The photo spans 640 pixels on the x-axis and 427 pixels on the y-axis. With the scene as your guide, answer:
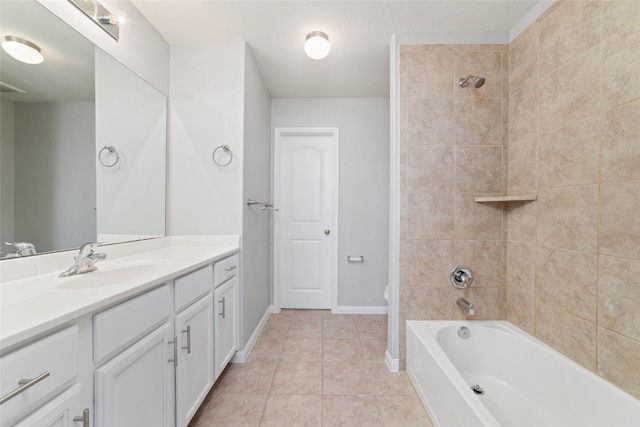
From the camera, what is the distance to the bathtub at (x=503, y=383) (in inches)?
39.3

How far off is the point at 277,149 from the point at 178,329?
1.98 meters

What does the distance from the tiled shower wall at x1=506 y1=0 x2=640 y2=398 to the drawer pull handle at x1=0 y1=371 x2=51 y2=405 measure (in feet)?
6.52

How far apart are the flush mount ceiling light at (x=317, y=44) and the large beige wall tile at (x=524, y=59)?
126 centimetres

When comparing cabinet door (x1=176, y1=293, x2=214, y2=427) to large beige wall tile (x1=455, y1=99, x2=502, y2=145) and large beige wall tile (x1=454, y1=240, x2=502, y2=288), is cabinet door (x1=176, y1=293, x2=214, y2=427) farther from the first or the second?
large beige wall tile (x1=455, y1=99, x2=502, y2=145)

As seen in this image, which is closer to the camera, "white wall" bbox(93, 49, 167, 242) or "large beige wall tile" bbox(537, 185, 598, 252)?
"large beige wall tile" bbox(537, 185, 598, 252)

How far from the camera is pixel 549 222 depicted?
4.43 ft

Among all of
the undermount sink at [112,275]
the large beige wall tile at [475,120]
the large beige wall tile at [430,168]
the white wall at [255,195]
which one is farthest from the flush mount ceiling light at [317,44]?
the undermount sink at [112,275]

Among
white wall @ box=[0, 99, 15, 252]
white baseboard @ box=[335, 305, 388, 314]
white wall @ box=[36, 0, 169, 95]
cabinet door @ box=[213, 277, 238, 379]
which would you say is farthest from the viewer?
white baseboard @ box=[335, 305, 388, 314]

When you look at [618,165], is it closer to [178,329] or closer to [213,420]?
[178,329]

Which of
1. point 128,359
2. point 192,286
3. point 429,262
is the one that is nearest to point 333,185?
point 429,262

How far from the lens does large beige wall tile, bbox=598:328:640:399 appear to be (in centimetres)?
97

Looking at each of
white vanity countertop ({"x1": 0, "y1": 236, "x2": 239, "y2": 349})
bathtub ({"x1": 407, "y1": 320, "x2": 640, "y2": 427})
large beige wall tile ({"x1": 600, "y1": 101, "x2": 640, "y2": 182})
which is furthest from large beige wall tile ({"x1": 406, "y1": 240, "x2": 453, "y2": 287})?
white vanity countertop ({"x1": 0, "y1": 236, "x2": 239, "y2": 349})

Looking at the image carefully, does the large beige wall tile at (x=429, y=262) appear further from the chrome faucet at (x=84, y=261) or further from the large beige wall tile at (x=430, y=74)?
the chrome faucet at (x=84, y=261)

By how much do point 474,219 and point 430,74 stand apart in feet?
3.47
